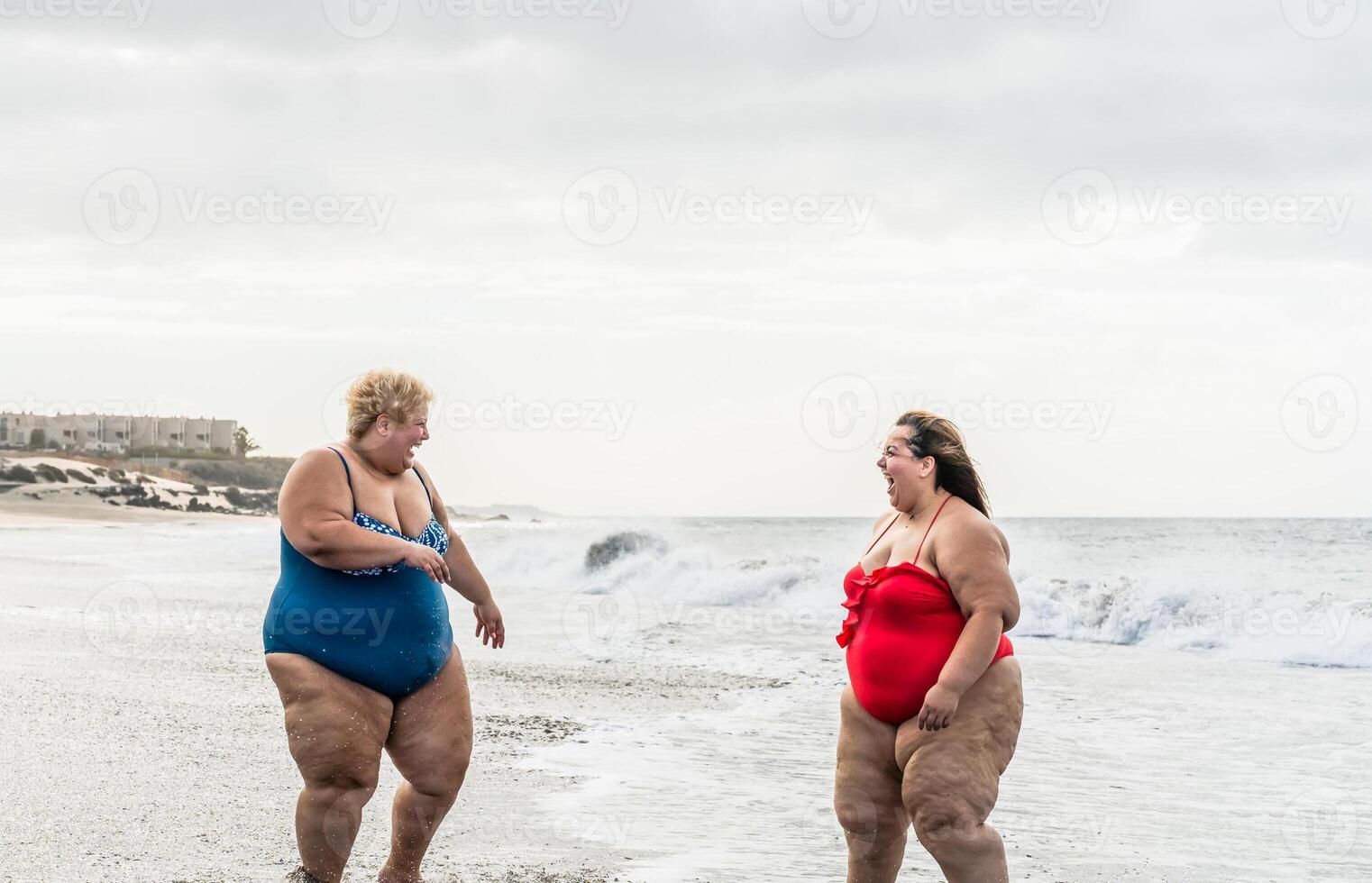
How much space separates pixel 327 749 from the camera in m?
4.05

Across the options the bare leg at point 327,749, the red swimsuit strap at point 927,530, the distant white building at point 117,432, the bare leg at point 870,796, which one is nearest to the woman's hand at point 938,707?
the bare leg at point 870,796

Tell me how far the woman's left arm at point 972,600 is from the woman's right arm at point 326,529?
1669mm

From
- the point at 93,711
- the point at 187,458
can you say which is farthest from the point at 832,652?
the point at 187,458

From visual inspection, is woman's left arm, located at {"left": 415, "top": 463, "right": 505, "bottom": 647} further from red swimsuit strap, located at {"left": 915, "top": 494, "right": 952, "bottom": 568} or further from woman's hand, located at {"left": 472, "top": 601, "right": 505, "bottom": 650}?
red swimsuit strap, located at {"left": 915, "top": 494, "right": 952, "bottom": 568}

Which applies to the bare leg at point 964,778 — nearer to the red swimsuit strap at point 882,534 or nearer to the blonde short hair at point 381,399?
the red swimsuit strap at point 882,534

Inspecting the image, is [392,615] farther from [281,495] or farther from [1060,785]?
[1060,785]

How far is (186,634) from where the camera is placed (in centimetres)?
1303

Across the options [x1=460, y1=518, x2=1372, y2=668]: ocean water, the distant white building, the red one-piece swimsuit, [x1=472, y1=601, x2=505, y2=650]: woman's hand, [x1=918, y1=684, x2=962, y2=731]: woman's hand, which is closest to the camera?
[x1=918, y1=684, x2=962, y2=731]: woman's hand

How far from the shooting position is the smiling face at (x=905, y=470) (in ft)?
13.3

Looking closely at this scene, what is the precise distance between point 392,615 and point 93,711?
4.98 m

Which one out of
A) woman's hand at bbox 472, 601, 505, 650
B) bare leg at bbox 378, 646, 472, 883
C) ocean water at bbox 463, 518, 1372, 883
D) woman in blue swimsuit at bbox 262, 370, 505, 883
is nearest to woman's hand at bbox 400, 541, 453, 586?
woman in blue swimsuit at bbox 262, 370, 505, 883

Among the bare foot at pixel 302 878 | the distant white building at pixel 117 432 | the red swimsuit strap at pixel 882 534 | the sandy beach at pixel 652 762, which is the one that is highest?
the red swimsuit strap at pixel 882 534

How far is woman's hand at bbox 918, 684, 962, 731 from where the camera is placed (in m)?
3.75

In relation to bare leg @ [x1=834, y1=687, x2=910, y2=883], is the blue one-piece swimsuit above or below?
above
